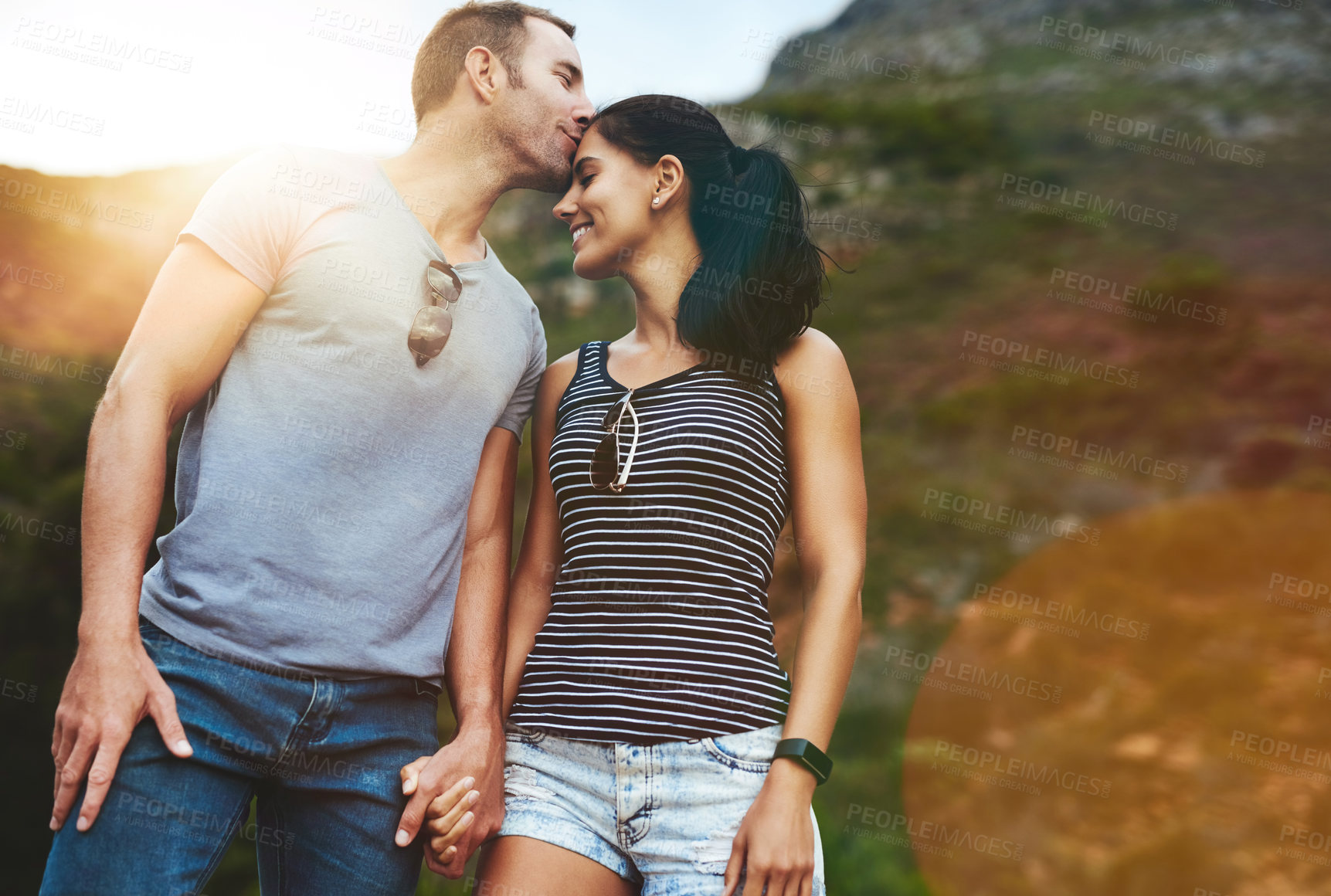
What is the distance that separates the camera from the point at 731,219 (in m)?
2.21

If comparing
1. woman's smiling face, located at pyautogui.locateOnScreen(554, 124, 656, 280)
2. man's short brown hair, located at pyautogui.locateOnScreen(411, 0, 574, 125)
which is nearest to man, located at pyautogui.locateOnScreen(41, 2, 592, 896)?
woman's smiling face, located at pyautogui.locateOnScreen(554, 124, 656, 280)

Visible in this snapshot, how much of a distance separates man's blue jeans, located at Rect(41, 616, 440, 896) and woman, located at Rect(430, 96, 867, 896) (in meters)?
0.16

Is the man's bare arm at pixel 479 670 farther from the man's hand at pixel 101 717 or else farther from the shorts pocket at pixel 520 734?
the man's hand at pixel 101 717

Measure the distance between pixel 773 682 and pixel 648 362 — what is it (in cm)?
82

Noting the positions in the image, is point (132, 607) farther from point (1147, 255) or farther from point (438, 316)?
point (1147, 255)

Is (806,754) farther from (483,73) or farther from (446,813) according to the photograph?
(483,73)

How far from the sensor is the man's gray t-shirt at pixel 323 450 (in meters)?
1.67

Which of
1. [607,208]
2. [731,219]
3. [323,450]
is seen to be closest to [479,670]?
[323,450]

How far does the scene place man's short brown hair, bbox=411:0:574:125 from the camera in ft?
7.41

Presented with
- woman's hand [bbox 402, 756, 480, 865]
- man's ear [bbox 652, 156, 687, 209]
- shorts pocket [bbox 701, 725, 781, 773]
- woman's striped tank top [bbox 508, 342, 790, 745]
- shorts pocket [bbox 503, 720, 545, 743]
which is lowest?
woman's hand [bbox 402, 756, 480, 865]

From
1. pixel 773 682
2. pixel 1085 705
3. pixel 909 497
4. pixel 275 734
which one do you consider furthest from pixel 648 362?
pixel 909 497

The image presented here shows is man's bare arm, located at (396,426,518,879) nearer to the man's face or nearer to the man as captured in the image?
the man

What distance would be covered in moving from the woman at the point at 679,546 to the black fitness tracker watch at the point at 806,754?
2 cm

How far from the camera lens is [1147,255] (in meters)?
13.0
